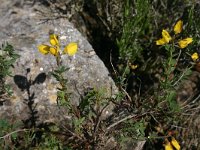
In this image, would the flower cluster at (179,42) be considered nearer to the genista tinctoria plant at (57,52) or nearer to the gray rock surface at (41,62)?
the gray rock surface at (41,62)

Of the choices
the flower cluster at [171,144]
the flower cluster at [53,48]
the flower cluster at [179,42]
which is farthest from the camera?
the flower cluster at [171,144]

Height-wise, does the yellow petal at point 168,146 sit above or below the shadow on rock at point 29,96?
below

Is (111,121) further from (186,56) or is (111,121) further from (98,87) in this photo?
(186,56)

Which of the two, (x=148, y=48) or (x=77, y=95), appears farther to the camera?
(x=148, y=48)

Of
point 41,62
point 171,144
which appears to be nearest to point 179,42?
point 171,144

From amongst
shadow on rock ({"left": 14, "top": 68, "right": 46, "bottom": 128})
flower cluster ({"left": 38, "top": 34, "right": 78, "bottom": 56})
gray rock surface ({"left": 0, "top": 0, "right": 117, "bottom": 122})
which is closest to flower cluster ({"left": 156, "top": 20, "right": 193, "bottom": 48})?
gray rock surface ({"left": 0, "top": 0, "right": 117, "bottom": 122})

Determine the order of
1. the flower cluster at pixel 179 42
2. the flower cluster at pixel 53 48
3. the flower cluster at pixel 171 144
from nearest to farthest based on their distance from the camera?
the flower cluster at pixel 53 48, the flower cluster at pixel 179 42, the flower cluster at pixel 171 144

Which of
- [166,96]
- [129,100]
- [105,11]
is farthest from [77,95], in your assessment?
[105,11]

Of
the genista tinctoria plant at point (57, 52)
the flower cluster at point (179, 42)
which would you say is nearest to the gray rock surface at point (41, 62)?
the genista tinctoria plant at point (57, 52)
